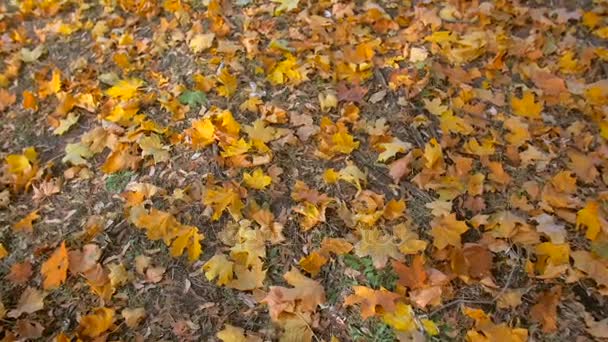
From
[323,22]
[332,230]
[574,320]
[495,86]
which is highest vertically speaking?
[323,22]

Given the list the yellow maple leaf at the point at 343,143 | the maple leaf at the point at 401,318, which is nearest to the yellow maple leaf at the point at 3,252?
the yellow maple leaf at the point at 343,143

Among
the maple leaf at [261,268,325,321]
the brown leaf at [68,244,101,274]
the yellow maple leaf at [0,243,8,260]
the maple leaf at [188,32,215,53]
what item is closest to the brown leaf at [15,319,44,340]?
the brown leaf at [68,244,101,274]

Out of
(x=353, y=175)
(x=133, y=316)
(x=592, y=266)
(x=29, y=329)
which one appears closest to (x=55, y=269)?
(x=29, y=329)

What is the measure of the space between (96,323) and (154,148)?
1.03m

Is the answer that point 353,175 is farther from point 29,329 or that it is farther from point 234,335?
point 29,329

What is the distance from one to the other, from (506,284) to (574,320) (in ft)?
1.05

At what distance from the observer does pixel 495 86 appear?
10.9 ft

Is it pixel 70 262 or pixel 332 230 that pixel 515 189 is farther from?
pixel 70 262

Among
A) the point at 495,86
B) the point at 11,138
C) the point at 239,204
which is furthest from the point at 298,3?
the point at 11,138

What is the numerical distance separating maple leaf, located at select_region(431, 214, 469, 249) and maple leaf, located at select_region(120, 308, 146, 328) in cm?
143

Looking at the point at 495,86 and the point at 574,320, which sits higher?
the point at 495,86

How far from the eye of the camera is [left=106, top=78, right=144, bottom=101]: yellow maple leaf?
3.29m

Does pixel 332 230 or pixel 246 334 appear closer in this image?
pixel 246 334

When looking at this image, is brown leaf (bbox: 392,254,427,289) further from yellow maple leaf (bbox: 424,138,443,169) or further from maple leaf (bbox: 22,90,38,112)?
maple leaf (bbox: 22,90,38,112)
